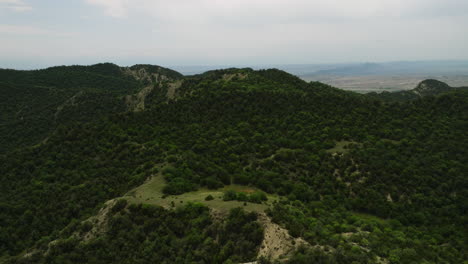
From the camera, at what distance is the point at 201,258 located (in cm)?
2234

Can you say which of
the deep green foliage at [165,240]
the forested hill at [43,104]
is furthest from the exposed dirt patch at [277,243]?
→ the forested hill at [43,104]

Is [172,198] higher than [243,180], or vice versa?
[172,198]

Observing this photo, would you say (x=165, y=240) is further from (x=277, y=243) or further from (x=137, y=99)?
(x=137, y=99)

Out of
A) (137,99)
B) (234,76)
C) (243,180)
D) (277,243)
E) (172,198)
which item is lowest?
(243,180)

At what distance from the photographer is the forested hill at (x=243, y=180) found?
2445cm

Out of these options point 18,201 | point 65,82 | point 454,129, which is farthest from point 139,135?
point 65,82

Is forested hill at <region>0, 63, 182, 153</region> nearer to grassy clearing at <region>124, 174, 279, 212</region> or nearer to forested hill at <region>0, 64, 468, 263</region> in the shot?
forested hill at <region>0, 64, 468, 263</region>

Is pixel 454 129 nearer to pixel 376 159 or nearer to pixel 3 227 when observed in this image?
pixel 376 159

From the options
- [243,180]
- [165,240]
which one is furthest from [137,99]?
[165,240]

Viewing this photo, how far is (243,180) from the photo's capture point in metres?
40.5

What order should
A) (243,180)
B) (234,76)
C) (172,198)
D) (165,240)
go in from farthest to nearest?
(234,76) → (243,180) → (172,198) → (165,240)

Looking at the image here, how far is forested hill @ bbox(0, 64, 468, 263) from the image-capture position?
2445cm

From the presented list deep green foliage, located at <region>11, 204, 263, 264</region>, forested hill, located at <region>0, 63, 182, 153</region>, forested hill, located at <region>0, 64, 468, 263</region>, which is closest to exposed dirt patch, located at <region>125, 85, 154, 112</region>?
forested hill, located at <region>0, 63, 182, 153</region>

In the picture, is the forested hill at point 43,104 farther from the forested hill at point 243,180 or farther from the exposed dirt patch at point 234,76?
the exposed dirt patch at point 234,76
